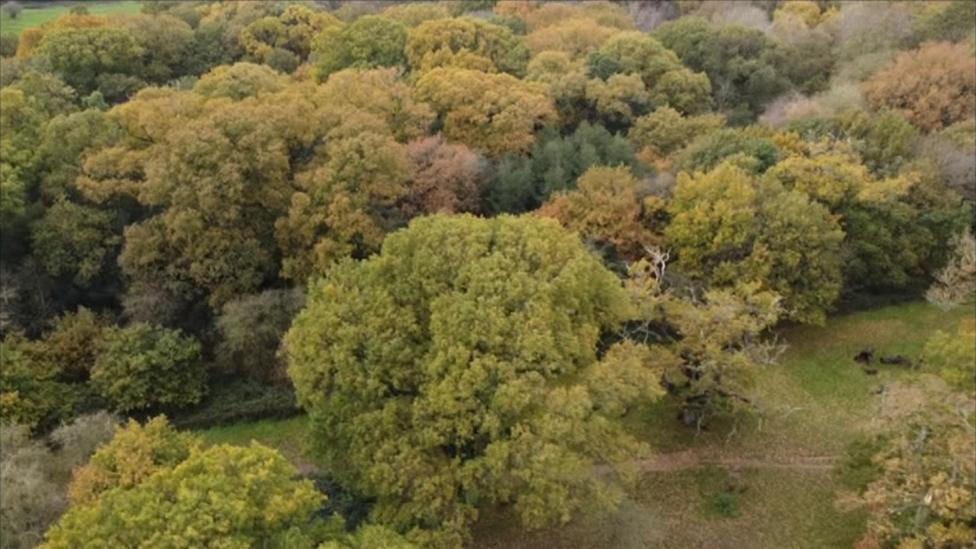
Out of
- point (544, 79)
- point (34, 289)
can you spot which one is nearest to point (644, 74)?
point (544, 79)

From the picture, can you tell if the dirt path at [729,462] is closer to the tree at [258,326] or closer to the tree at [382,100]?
the tree at [258,326]

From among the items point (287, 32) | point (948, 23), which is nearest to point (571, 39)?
point (287, 32)

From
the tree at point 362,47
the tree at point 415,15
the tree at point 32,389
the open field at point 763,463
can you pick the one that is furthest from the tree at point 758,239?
the tree at point 415,15

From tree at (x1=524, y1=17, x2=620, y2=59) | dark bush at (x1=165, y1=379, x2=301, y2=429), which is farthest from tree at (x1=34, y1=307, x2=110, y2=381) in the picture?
tree at (x1=524, y1=17, x2=620, y2=59)

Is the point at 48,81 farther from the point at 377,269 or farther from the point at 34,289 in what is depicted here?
the point at 377,269

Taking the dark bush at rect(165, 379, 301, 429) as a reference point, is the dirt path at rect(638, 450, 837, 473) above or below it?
below

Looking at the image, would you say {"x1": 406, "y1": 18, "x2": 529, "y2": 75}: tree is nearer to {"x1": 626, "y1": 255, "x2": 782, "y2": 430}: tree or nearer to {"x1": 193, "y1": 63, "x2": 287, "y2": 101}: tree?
{"x1": 193, "y1": 63, "x2": 287, "y2": 101}: tree

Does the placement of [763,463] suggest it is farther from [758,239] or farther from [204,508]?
[204,508]
